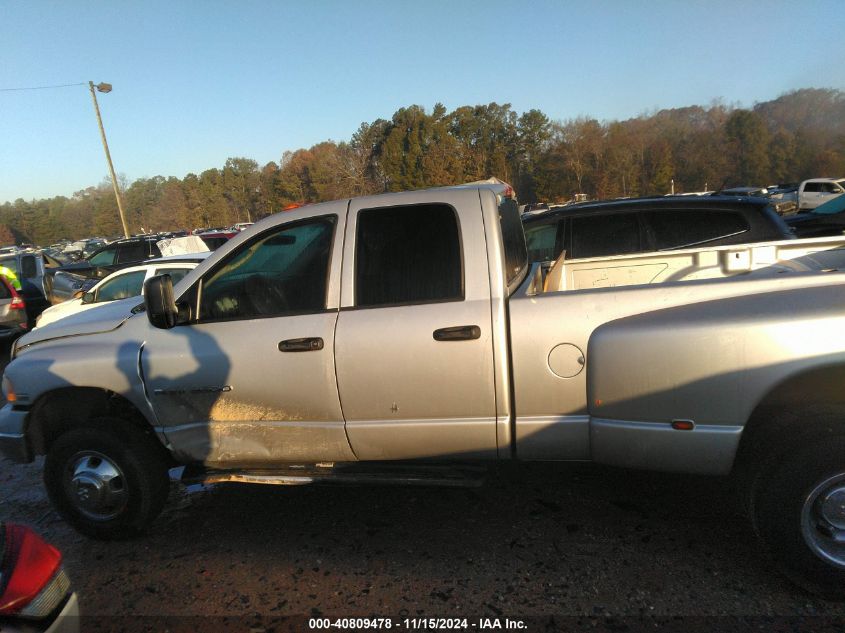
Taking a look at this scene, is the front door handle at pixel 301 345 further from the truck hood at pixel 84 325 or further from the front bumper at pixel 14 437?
the front bumper at pixel 14 437

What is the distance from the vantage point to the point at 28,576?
1.87 meters

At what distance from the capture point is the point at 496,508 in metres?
3.71

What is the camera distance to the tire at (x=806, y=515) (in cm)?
250

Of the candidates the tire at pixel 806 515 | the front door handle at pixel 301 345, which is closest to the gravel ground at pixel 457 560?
the tire at pixel 806 515

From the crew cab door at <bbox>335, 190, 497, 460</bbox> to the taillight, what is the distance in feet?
4.95

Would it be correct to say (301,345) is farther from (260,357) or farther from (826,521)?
(826,521)

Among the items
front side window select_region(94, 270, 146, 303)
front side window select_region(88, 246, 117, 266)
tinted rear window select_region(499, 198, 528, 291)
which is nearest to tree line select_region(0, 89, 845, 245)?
front side window select_region(88, 246, 117, 266)

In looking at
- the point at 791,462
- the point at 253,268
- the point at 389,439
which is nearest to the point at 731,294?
the point at 791,462

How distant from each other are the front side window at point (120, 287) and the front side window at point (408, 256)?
6935 millimetres

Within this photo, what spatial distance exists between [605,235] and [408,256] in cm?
437

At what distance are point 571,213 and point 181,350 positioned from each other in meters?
5.20

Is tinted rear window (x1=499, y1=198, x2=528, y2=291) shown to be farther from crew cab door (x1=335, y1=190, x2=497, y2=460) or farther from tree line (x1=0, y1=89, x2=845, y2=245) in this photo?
tree line (x1=0, y1=89, x2=845, y2=245)

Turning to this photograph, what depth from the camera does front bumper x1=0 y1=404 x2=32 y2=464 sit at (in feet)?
12.0

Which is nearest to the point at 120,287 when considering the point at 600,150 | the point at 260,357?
the point at 260,357
